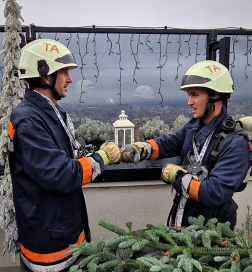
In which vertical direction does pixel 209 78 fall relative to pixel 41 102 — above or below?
above

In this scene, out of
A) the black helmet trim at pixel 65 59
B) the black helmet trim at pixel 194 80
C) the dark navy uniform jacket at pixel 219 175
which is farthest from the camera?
the black helmet trim at pixel 194 80

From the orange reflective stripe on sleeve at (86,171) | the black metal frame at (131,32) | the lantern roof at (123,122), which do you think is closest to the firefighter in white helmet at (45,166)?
the orange reflective stripe on sleeve at (86,171)

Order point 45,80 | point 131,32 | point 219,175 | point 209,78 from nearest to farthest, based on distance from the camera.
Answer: point 219,175 → point 45,80 → point 209,78 → point 131,32

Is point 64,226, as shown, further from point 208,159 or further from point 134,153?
point 208,159

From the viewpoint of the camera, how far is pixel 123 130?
13.0 feet

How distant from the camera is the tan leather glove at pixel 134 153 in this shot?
2.62 m

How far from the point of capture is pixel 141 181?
12.2 ft

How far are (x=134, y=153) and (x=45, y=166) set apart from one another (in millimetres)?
1047

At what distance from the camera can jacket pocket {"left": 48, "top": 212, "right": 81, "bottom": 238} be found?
196 centimetres

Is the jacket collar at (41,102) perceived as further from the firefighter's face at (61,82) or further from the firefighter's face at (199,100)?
the firefighter's face at (199,100)

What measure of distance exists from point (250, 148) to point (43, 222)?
62.8 inches

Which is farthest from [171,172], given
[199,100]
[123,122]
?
[123,122]

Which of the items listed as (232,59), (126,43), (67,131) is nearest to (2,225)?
(67,131)

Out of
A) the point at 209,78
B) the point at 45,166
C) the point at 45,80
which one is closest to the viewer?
the point at 45,166
